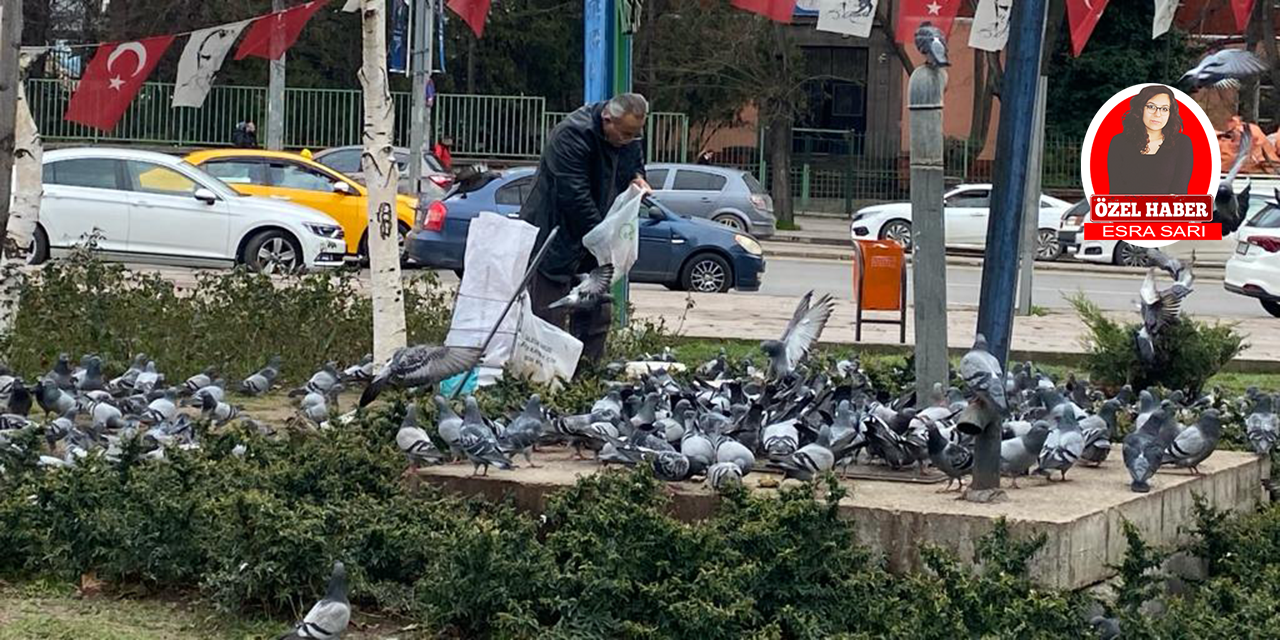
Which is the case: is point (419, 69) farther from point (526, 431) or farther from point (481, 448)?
point (481, 448)

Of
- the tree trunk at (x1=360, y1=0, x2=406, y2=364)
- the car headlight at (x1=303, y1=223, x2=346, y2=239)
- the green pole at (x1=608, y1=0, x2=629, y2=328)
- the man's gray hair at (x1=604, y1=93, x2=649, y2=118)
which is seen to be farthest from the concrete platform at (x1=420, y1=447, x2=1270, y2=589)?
the car headlight at (x1=303, y1=223, x2=346, y2=239)

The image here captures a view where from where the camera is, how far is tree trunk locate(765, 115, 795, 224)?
3847 centimetres

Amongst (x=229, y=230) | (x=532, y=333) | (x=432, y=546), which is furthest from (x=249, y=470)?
(x=229, y=230)

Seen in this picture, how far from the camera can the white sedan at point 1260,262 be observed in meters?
20.4

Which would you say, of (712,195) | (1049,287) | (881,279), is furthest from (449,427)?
(712,195)

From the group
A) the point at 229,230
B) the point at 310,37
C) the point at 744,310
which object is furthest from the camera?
the point at 310,37

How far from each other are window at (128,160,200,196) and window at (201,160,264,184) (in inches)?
103

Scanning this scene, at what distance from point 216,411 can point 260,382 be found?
1.47m

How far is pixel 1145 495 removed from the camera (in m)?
5.85

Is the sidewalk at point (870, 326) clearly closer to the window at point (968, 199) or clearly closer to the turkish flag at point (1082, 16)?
the turkish flag at point (1082, 16)

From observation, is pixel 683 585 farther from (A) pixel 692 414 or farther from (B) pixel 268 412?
(B) pixel 268 412

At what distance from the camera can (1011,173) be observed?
6.93 metres

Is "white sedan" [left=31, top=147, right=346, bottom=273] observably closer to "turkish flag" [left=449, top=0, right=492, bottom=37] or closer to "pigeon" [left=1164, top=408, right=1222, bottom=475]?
"turkish flag" [left=449, top=0, right=492, bottom=37]

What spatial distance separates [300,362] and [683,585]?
552 centimetres
